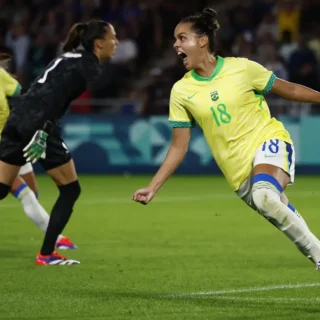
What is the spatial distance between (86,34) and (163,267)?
2.07 meters

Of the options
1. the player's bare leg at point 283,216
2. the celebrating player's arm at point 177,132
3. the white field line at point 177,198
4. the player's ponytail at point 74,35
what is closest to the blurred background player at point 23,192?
the player's ponytail at point 74,35

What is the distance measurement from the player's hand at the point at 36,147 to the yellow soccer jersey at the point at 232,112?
1730 mm

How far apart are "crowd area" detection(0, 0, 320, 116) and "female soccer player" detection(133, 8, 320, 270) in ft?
42.2

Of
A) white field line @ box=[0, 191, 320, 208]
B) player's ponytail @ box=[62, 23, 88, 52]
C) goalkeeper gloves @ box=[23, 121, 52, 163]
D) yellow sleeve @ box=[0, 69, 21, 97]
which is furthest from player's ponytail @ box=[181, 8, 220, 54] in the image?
white field line @ box=[0, 191, 320, 208]

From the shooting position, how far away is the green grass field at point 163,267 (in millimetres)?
7496

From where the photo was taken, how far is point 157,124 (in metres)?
21.5

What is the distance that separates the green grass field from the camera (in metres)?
7.50

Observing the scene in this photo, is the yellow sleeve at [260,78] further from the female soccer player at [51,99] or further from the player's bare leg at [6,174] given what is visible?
the player's bare leg at [6,174]

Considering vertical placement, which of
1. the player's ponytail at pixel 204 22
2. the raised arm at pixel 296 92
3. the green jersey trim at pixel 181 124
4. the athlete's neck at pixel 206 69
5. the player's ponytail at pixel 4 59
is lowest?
the player's ponytail at pixel 4 59

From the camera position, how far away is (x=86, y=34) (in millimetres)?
9664

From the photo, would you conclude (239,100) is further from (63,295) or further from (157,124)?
(157,124)

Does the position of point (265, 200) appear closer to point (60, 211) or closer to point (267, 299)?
point (267, 299)

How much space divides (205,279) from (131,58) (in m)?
15.2

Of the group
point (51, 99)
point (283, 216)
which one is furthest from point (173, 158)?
point (51, 99)
